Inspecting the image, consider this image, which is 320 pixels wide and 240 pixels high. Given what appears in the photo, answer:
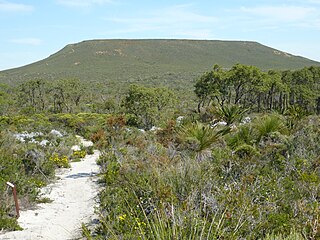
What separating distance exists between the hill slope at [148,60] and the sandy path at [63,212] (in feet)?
171

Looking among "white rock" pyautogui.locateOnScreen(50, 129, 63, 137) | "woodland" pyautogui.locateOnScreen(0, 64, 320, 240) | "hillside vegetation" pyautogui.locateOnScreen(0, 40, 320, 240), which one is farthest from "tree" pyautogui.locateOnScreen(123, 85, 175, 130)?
"white rock" pyautogui.locateOnScreen(50, 129, 63, 137)

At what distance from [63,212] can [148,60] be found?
7953 centimetres

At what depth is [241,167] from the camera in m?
8.28

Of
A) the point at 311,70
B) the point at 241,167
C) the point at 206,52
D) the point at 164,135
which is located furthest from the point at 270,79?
the point at 206,52

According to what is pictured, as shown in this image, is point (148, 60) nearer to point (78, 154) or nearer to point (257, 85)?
point (257, 85)

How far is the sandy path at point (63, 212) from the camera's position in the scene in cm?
740

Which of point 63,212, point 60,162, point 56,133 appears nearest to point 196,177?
point 63,212

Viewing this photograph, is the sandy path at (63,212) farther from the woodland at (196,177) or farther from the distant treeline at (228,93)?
the distant treeline at (228,93)

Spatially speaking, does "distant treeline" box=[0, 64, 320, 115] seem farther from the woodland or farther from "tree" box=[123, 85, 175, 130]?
the woodland

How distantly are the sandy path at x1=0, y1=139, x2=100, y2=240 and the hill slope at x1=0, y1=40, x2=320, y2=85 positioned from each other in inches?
2047

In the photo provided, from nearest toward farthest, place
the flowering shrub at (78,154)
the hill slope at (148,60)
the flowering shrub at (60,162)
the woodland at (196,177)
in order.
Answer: the woodland at (196,177) → the flowering shrub at (60,162) → the flowering shrub at (78,154) → the hill slope at (148,60)

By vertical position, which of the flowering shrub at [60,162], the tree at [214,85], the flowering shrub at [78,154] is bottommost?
the flowering shrub at [78,154]

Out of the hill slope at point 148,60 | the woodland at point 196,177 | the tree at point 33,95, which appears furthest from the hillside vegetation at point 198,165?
the hill slope at point 148,60

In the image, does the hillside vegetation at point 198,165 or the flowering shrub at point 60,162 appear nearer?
the hillside vegetation at point 198,165
